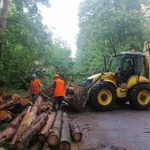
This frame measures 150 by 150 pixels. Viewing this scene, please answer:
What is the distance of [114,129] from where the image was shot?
8.93 m

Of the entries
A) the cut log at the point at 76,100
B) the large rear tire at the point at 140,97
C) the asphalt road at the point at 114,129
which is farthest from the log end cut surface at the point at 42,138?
the large rear tire at the point at 140,97

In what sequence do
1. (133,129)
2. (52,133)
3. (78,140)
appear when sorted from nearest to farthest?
(52,133) < (78,140) < (133,129)

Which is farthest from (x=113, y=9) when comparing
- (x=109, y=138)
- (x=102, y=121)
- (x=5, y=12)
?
(x=109, y=138)

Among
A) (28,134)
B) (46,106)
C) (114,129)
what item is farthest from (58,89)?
(28,134)

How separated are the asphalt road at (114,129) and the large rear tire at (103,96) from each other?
1.10ft

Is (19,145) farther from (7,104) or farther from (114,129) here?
(114,129)

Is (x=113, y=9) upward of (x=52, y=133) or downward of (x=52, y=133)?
upward

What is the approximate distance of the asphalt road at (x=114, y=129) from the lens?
7.15m

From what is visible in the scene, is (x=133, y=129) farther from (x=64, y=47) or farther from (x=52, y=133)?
(x=64, y=47)

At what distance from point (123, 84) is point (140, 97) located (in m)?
1.04

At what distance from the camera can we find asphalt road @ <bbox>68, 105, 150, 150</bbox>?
715 cm

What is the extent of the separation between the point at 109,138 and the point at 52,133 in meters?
1.97

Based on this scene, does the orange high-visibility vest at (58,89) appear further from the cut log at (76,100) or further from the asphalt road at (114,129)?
the asphalt road at (114,129)

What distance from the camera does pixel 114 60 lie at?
13.6 metres
